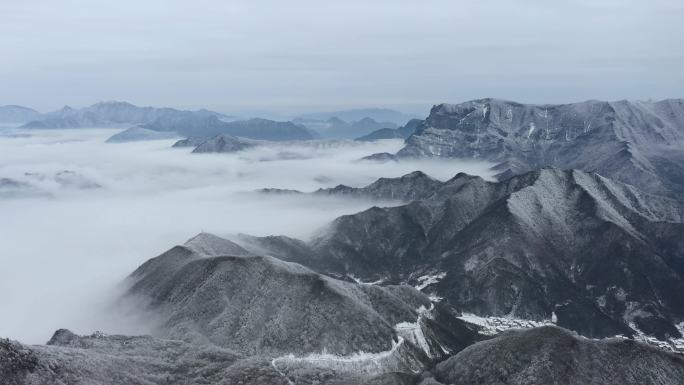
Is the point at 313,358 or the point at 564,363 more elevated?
the point at 564,363

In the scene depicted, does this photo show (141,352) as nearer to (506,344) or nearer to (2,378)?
(2,378)

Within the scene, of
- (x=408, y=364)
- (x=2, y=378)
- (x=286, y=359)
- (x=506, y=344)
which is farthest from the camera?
(x=408, y=364)

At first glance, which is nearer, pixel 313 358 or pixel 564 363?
pixel 564 363

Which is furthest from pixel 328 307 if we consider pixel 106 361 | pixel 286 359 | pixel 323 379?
pixel 106 361

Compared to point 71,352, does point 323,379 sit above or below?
below

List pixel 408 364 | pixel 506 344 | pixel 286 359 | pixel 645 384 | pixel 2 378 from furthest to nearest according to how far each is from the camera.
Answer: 1. pixel 408 364
2. pixel 286 359
3. pixel 506 344
4. pixel 645 384
5. pixel 2 378

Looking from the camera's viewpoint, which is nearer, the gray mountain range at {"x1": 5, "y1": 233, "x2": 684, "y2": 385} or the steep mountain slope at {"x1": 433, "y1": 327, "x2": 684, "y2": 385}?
the gray mountain range at {"x1": 5, "y1": 233, "x2": 684, "y2": 385}

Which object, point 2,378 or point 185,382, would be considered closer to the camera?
point 2,378

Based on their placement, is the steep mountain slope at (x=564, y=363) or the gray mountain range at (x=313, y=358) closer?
the gray mountain range at (x=313, y=358)
